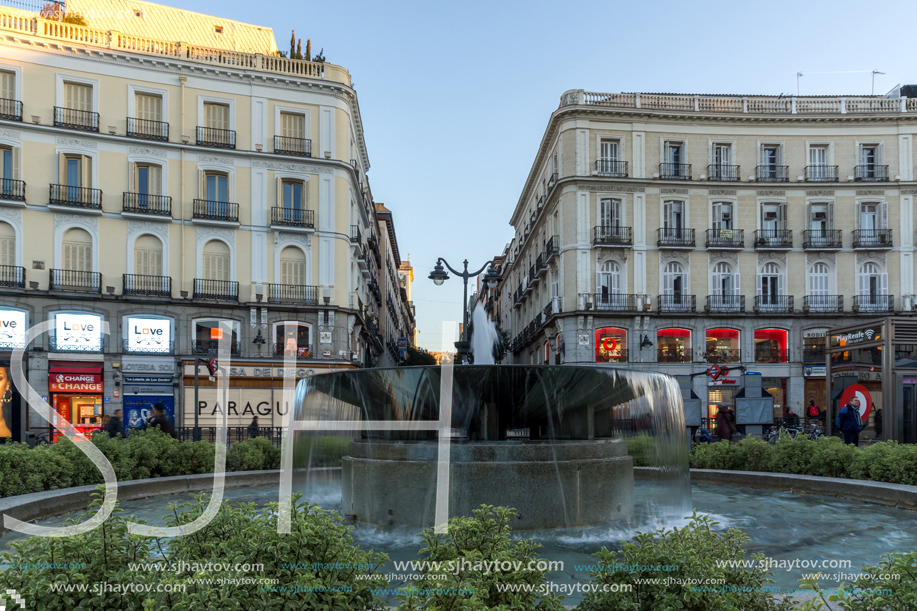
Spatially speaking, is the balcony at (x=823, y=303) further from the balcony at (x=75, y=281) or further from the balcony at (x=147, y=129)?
the balcony at (x=75, y=281)

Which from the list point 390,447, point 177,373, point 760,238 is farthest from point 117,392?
point 760,238

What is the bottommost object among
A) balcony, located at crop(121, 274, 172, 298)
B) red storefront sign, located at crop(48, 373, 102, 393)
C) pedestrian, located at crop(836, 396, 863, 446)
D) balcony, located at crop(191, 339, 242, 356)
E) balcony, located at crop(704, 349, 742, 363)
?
red storefront sign, located at crop(48, 373, 102, 393)

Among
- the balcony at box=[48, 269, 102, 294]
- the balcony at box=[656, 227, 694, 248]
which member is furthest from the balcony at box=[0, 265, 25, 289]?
the balcony at box=[656, 227, 694, 248]

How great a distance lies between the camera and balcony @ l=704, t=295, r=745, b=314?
3734 cm

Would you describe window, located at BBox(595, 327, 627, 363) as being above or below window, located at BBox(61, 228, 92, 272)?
below

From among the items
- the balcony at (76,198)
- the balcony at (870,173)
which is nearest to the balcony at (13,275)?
the balcony at (76,198)

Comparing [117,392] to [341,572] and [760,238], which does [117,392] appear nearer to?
[341,572]

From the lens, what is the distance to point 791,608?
323cm

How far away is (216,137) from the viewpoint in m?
32.7

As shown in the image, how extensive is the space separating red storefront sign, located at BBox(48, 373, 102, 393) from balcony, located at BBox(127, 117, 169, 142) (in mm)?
10993

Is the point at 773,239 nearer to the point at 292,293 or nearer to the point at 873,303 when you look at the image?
the point at 873,303

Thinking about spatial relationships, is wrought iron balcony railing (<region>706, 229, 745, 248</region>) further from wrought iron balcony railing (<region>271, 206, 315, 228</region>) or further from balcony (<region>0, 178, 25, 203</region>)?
balcony (<region>0, 178, 25, 203</region>)

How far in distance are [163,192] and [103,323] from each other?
21.9 feet

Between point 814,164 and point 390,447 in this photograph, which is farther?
point 814,164
